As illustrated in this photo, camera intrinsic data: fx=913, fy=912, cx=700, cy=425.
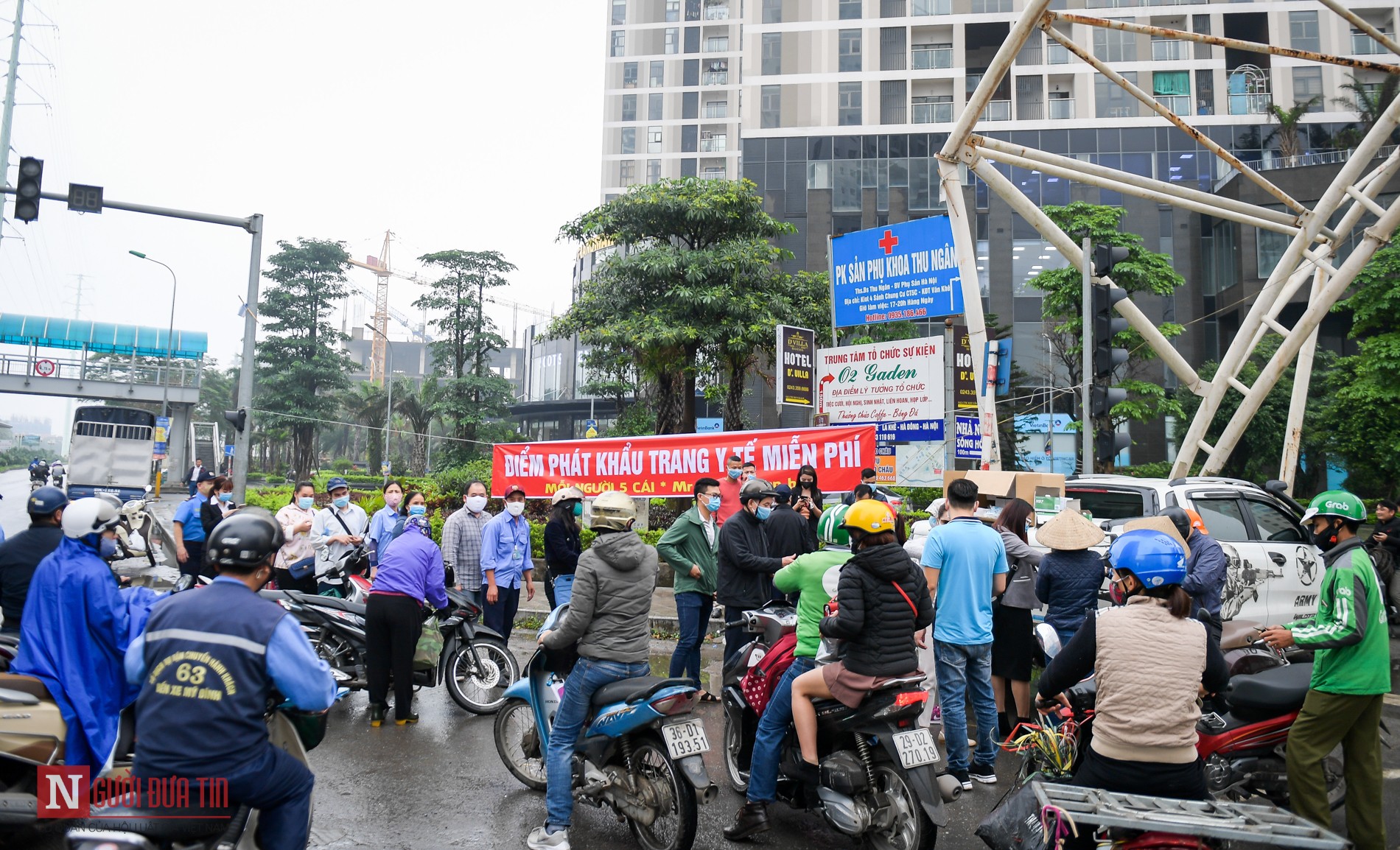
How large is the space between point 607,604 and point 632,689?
445mm

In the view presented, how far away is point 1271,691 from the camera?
4660 millimetres

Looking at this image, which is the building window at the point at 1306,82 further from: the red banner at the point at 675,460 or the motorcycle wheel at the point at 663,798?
the motorcycle wheel at the point at 663,798

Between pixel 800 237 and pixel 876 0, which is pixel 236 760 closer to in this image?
pixel 800 237

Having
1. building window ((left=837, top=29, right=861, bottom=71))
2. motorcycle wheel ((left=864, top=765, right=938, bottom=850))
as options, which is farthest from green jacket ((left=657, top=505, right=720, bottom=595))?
building window ((left=837, top=29, right=861, bottom=71))

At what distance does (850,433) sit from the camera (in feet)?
38.5

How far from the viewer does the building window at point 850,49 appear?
44750 millimetres

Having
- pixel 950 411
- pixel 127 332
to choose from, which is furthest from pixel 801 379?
pixel 127 332

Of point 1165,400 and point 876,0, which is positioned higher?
point 876,0

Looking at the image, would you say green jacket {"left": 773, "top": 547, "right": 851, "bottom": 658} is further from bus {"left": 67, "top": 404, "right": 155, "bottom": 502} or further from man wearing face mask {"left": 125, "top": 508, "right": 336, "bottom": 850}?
bus {"left": 67, "top": 404, "right": 155, "bottom": 502}

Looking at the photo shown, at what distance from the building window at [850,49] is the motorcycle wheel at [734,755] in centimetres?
4409

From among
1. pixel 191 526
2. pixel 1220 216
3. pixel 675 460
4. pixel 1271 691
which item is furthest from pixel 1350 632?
pixel 191 526

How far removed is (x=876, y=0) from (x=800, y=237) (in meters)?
12.9

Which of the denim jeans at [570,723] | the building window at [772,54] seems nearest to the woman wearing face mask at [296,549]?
the denim jeans at [570,723]

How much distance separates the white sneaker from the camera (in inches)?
181
